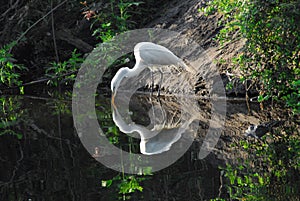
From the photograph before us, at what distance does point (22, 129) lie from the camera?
20.1ft

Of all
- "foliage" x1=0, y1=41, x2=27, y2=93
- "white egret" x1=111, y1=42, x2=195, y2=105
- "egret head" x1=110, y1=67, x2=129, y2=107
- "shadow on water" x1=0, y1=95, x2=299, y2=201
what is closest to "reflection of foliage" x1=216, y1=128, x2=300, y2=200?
"shadow on water" x1=0, y1=95, x2=299, y2=201

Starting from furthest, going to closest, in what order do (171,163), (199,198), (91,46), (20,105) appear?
1. (91,46)
2. (20,105)
3. (171,163)
4. (199,198)

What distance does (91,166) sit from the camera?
172 inches

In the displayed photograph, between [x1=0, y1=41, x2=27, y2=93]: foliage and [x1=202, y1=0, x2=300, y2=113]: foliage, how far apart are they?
417cm

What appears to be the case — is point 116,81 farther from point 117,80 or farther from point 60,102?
point 60,102

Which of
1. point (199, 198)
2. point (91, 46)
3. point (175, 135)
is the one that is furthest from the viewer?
point (91, 46)

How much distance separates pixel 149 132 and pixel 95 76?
3.68 meters

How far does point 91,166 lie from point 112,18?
5374 millimetres

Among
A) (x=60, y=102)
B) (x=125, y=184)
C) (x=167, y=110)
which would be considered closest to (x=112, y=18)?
(x=60, y=102)

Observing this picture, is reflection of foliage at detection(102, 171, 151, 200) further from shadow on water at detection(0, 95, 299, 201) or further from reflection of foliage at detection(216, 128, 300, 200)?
reflection of foliage at detection(216, 128, 300, 200)

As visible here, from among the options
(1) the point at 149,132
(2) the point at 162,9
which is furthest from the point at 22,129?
(2) the point at 162,9

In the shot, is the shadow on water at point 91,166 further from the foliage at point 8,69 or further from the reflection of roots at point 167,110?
the foliage at point 8,69

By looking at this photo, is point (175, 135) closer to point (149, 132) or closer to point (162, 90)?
point (149, 132)

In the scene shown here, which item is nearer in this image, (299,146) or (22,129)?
(299,146)
